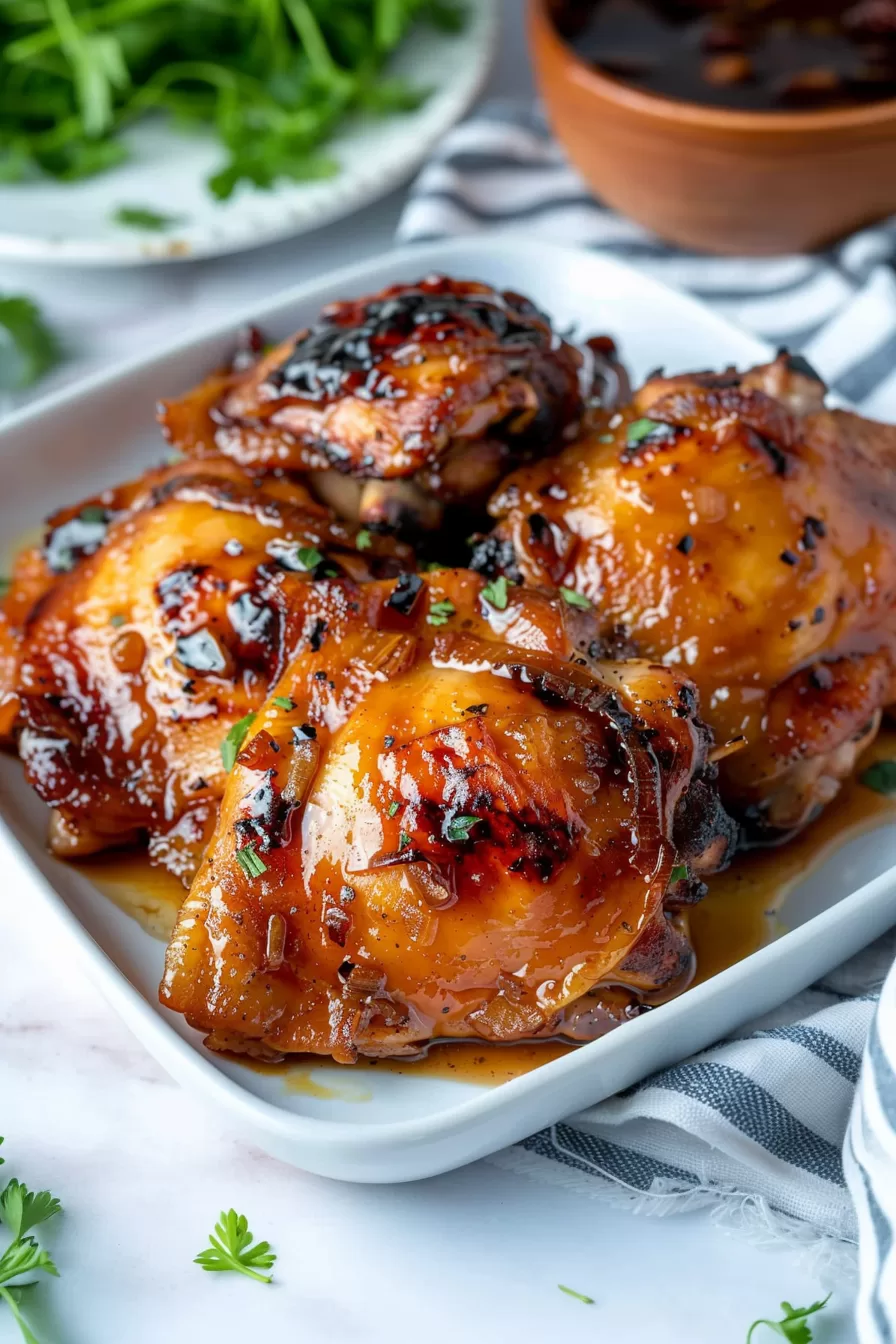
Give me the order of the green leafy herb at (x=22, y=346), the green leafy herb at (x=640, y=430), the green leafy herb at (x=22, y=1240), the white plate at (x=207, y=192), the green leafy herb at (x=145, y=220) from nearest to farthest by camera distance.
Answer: the green leafy herb at (x=22, y=1240) < the green leafy herb at (x=640, y=430) < the green leafy herb at (x=22, y=346) < the white plate at (x=207, y=192) < the green leafy herb at (x=145, y=220)

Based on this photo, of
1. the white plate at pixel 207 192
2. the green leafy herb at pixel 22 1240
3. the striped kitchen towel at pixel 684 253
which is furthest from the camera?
the white plate at pixel 207 192

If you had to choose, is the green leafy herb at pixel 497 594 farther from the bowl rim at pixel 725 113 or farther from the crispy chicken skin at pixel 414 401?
the bowl rim at pixel 725 113

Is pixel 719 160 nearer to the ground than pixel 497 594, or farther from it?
farther from it

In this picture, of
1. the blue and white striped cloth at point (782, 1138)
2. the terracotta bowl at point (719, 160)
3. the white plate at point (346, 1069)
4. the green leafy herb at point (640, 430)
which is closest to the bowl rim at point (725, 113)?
the terracotta bowl at point (719, 160)

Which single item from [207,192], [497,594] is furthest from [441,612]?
[207,192]

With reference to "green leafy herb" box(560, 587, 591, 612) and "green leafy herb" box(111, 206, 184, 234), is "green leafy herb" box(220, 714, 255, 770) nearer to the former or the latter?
"green leafy herb" box(560, 587, 591, 612)

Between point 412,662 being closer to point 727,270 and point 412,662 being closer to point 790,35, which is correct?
point 727,270

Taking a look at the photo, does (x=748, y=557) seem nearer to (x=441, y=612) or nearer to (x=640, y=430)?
(x=640, y=430)
